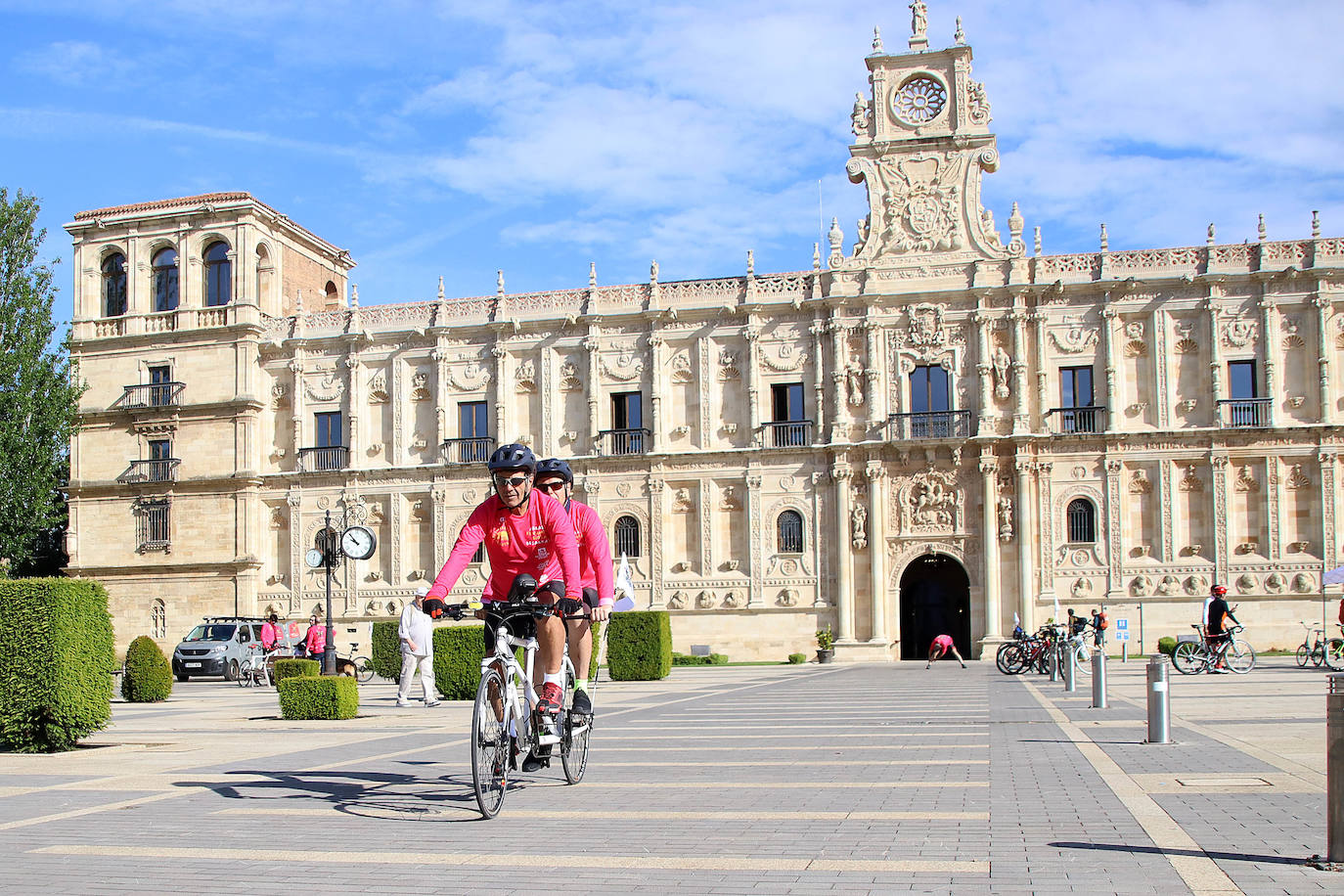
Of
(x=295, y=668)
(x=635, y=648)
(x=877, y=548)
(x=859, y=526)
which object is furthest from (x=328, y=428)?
(x=295, y=668)

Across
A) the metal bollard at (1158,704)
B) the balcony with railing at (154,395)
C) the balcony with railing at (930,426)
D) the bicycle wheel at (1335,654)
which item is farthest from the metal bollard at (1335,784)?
the balcony with railing at (154,395)

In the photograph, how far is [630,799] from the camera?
1003cm

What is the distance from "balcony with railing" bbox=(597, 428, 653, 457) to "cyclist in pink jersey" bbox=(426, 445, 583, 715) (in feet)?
124

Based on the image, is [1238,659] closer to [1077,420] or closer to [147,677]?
[1077,420]

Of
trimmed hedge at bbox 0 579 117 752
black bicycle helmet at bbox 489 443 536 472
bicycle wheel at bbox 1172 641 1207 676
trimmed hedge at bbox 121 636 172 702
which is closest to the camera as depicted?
black bicycle helmet at bbox 489 443 536 472

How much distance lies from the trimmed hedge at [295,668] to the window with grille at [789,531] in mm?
26772

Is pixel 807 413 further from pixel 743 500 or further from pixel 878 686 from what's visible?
pixel 878 686

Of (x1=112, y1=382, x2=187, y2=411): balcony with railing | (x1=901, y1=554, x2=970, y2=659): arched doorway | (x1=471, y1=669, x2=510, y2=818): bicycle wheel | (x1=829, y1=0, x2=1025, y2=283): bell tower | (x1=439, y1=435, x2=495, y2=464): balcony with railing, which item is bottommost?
(x1=901, y1=554, x2=970, y2=659): arched doorway

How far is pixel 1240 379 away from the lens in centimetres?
4403

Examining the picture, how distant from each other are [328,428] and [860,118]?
2375cm

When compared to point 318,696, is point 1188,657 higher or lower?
lower

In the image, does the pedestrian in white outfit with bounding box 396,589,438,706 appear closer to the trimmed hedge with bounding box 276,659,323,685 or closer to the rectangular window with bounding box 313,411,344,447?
the trimmed hedge with bounding box 276,659,323,685

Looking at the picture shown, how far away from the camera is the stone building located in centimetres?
4366

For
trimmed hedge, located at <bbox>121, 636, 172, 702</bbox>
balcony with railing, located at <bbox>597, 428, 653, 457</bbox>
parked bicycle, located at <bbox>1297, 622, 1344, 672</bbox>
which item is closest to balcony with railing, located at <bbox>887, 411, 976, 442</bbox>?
balcony with railing, located at <bbox>597, 428, 653, 457</bbox>
